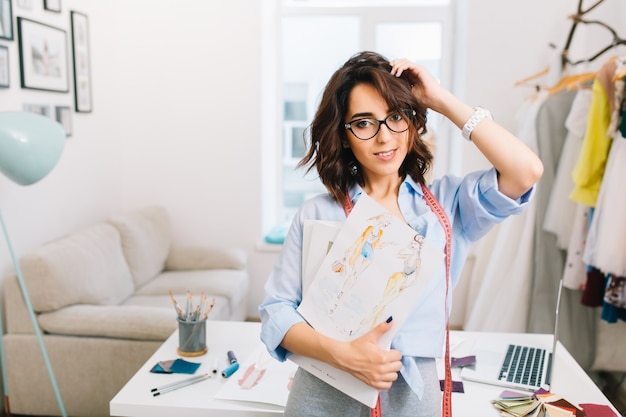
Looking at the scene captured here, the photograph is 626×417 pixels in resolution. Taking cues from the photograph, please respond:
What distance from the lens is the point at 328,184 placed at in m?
1.15

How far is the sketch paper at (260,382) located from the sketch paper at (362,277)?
1.19 feet

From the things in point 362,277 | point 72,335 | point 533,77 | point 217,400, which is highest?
point 533,77

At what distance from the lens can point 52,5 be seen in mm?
2996

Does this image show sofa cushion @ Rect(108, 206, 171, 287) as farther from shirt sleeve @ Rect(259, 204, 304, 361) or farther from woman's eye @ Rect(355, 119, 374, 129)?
woman's eye @ Rect(355, 119, 374, 129)

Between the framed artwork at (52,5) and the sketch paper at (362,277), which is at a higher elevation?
the framed artwork at (52,5)

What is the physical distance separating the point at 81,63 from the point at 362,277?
9.25ft

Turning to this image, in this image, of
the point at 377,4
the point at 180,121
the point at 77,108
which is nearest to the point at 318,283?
the point at 77,108

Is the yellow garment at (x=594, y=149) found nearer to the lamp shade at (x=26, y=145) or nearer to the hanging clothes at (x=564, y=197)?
the hanging clothes at (x=564, y=197)

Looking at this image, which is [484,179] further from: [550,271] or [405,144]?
[550,271]

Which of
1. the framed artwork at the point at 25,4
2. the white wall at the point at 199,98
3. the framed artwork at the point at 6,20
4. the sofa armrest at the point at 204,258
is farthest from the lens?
the sofa armrest at the point at 204,258

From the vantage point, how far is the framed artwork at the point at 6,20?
2.56m

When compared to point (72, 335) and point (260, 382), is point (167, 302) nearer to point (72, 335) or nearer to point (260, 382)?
point (72, 335)

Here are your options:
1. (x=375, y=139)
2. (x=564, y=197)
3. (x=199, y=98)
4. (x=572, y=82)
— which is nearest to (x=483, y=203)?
(x=375, y=139)

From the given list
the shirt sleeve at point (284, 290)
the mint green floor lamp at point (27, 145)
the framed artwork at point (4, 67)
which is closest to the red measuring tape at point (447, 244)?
the shirt sleeve at point (284, 290)
